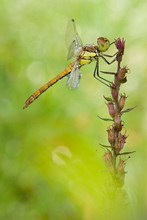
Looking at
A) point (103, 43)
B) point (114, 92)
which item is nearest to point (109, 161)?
point (114, 92)

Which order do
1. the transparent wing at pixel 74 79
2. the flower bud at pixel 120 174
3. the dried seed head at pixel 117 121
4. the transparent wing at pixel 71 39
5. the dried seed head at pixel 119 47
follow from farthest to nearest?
the transparent wing at pixel 71 39, the transparent wing at pixel 74 79, the dried seed head at pixel 119 47, the dried seed head at pixel 117 121, the flower bud at pixel 120 174

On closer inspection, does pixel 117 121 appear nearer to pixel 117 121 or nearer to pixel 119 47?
pixel 117 121

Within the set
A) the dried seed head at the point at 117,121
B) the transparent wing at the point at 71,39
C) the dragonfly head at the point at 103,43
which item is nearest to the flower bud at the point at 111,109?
the dried seed head at the point at 117,121

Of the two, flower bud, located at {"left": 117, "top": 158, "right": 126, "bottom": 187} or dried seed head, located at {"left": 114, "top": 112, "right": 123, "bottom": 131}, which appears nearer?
flower bud, located at {"left": 117, "top": 158, "right": 126, "bottom": 187}

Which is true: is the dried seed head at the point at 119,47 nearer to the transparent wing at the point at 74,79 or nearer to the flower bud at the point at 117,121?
the flower bud at the point at 117,121

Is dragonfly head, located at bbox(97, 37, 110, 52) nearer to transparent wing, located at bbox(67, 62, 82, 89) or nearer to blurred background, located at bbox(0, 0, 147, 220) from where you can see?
transparent wing, located at bbox(67, 62, 82, 89)

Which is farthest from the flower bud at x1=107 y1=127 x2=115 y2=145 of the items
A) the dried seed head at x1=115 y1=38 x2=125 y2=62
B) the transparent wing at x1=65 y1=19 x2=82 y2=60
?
the transparent wing at x1=65 y1=19 x2=82 y2=60

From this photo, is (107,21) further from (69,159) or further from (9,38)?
(69,159)

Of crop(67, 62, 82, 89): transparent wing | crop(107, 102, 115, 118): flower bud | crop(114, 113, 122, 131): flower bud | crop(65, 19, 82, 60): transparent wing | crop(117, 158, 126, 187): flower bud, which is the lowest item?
crop(117, 158, 126, 187): flower bud
